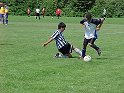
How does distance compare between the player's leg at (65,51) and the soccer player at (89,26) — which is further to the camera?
the player's leg at (65,51)

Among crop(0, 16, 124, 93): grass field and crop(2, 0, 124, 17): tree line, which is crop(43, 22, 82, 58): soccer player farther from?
crop(2, 0, 124, 17): tree line

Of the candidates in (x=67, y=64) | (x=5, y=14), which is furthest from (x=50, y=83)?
(x=5, y=14)

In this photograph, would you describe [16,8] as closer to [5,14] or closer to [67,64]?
[5,14]

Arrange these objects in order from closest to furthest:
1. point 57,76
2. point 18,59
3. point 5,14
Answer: point 57,76 < point 18,59 < point 5,14

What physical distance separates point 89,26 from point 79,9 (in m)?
55.9

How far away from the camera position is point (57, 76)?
11.6 m

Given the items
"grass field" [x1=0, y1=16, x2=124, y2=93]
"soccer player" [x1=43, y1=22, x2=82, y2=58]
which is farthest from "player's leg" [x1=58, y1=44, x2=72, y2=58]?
"grass field" [x1=0, y1=16, x2=124, y2=93]

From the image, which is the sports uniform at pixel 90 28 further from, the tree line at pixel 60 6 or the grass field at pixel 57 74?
the tree line at pixel 60 6

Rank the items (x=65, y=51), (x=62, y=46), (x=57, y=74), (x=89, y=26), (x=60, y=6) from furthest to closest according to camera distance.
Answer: (x=60, y=6) → (x=62, y=46) → (x=65, y=51) → (x=89, y=26) → (x=57, y=74)

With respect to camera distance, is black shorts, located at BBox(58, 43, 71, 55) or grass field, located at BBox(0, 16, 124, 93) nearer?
grass field, located at BBox(0, 16, 124, 93)

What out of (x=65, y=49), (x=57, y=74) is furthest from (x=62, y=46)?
(x=57, y=74)

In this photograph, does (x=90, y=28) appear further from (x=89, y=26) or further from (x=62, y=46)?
(x=62, y=46)

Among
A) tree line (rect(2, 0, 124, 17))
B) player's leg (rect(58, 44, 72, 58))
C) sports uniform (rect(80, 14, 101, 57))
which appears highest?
sports uniform (rect(80, 14, 101, 57))

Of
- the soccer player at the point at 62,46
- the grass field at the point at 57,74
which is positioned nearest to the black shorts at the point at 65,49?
the soccer player at the point at 62,46
